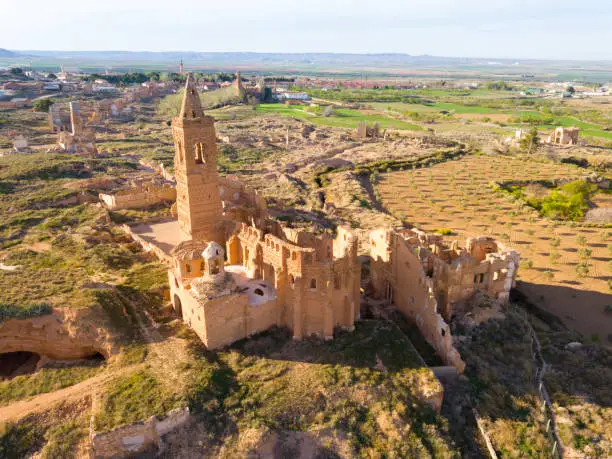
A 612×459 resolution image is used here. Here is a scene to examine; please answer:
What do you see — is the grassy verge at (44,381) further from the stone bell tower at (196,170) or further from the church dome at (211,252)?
the stone bell tower at (196,170)

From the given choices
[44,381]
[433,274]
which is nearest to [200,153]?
[44,381]

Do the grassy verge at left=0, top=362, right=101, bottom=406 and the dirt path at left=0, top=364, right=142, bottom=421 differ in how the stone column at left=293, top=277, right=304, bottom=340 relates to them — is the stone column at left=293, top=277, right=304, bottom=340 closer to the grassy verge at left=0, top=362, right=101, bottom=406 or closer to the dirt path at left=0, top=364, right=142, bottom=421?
the dirt path at left=0, top=364, right=142, bottom=421

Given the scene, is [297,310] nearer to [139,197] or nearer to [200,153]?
[200,153]

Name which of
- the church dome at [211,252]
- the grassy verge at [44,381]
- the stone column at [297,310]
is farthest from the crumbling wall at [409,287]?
the grassy verge at [44,381]

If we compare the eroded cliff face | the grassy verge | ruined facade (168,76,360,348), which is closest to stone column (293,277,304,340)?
ruined facade (168,76,360,348)

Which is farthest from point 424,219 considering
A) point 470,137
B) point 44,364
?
point 470,137

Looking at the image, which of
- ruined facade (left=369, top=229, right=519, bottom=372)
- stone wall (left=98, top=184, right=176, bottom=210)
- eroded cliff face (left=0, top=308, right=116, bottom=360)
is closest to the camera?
eroded cliff face (left=0, top=308, right=116, bottom=360)
